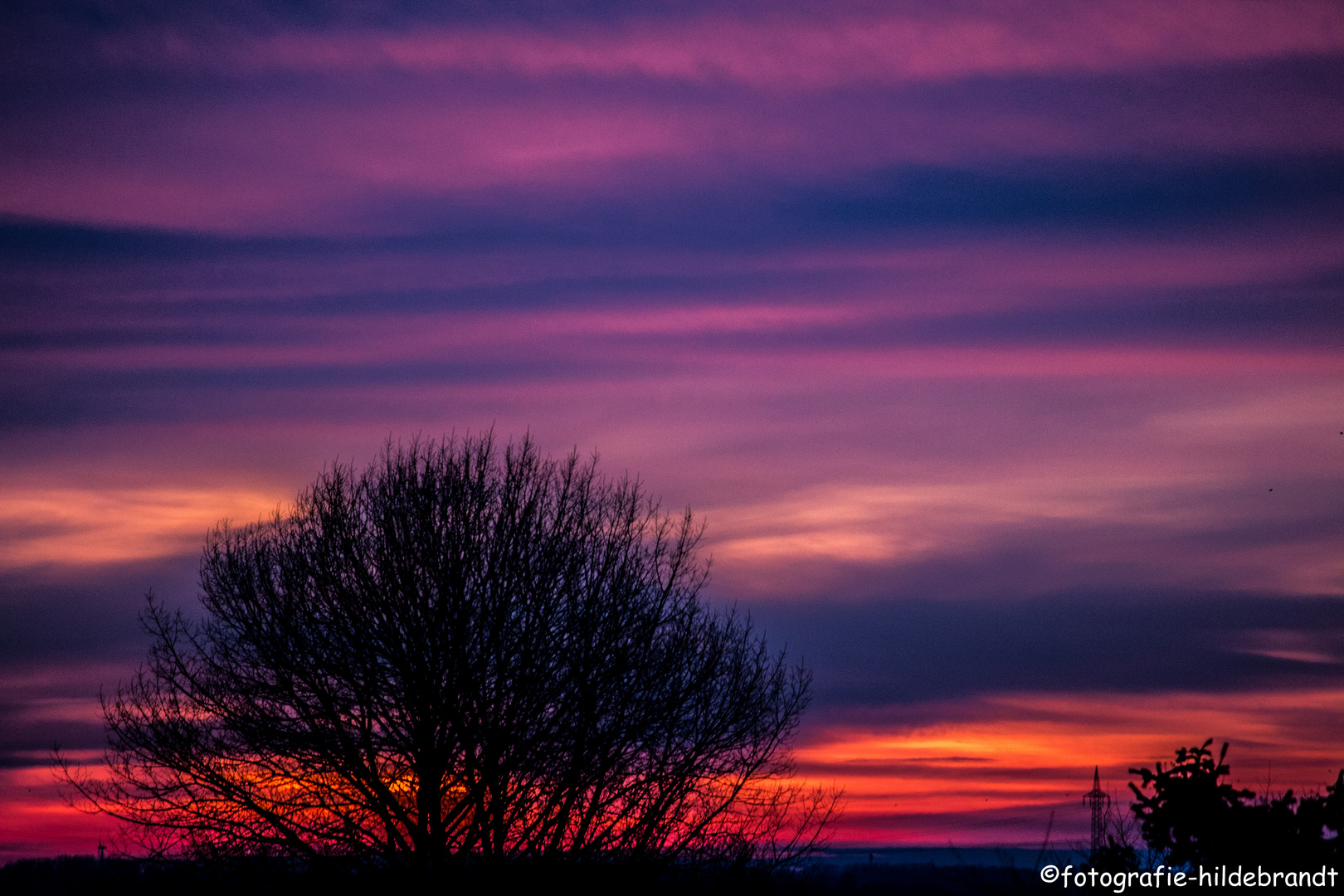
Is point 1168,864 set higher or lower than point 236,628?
lower

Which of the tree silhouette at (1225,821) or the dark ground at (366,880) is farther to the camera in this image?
the dark ground at (366,880)

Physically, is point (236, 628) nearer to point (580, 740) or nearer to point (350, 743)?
point (350, 743)

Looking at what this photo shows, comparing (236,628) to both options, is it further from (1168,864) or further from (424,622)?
(1168,864)

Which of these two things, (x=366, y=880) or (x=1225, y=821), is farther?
(x=366, y=880)

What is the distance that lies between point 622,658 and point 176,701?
7.60 meters

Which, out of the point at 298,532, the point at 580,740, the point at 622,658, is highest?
the point at 298,532

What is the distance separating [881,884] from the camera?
267 feet

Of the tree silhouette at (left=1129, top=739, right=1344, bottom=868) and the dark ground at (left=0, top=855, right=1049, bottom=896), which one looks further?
the dark ground at (left=0, top=855, right=1049, bottom=896)

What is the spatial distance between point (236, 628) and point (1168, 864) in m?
16.1

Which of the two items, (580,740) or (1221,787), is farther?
(580,740)

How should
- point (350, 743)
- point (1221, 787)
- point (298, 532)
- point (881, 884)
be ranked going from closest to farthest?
point (1221, 787), point (350, 743), point (298, 532), point (881, 884)

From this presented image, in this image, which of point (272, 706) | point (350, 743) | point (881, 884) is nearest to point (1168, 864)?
point (350, 743)

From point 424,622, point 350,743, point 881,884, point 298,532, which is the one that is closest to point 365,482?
point 298,532

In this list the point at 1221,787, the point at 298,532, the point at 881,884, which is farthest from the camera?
the point at 881,884
